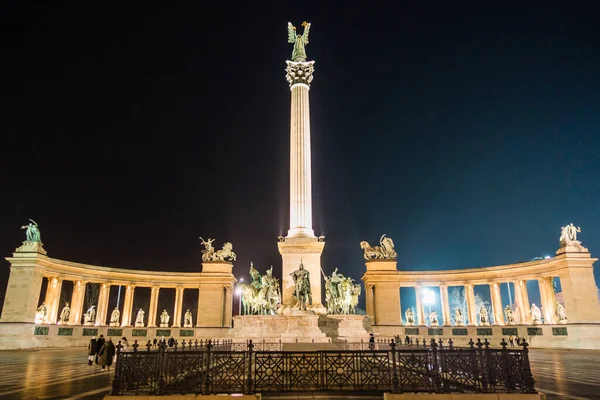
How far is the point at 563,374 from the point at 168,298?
2910 inches

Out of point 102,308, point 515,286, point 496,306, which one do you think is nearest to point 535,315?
point 515,286

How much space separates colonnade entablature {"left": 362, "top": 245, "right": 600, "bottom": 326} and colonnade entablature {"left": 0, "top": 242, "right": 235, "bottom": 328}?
2025cm

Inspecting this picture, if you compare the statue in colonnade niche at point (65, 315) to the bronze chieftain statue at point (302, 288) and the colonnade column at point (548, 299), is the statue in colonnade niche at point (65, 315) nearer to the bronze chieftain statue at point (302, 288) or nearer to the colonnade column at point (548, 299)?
the bronze chieftain statue at point (302, 288)

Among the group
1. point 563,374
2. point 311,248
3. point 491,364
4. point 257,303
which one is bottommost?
point 563,374

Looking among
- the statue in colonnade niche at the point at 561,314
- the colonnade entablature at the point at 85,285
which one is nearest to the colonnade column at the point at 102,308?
the colonnade entablature at the point at 85,285

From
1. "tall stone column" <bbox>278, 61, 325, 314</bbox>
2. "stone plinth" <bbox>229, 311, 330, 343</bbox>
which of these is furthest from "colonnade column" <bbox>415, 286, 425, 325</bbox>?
"stone plinth" <bbox>229, 311, 330, 343</bbox>

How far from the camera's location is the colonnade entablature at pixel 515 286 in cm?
4241

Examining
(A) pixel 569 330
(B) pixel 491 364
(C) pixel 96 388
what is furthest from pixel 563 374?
(A) pixel 569 330

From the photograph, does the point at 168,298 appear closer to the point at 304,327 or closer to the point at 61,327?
the point at 61,327

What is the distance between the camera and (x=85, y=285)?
165 ft

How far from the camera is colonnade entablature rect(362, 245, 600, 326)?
42.4 metres

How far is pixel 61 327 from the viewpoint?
43094 mm

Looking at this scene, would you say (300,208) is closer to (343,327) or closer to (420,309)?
(343,327)

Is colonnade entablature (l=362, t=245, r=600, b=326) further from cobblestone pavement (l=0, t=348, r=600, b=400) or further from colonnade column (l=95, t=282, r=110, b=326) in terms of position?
colonnade column (l=95, t=282, r=110, b=326)
